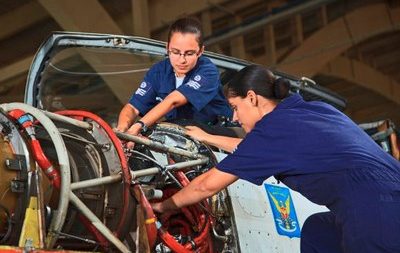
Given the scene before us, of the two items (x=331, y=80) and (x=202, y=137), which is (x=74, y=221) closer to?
(x=202, y=137)

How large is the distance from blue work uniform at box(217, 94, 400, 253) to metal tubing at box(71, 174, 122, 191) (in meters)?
0.48

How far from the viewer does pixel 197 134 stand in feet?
12.3

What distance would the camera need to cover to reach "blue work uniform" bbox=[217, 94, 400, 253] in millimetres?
2781

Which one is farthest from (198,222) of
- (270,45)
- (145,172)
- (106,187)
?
(270,45)

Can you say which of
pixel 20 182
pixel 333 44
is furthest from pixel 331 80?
pixel 20 182

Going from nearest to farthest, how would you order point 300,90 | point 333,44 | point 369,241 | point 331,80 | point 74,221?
1. point 369,241
2. point 74,221
3. point 300,90
4. point 333,44
5. point 331,80

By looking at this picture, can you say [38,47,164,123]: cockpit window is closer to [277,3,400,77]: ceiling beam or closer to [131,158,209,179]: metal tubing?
[131,158,209,179]: metal tubing

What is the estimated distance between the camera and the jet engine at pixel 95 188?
2.74m

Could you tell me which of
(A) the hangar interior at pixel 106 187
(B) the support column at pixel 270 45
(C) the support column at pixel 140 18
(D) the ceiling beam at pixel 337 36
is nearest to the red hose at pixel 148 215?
(A) the hangar interior at pixel 106 187

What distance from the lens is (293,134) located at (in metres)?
2.90

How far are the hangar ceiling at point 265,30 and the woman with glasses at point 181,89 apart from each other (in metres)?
5.50

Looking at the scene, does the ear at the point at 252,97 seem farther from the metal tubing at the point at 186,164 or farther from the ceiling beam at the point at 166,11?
the ceiling beam at the point at 166,11

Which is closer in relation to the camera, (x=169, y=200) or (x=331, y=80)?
(x=169, y=200)

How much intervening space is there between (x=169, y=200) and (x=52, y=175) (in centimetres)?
59
